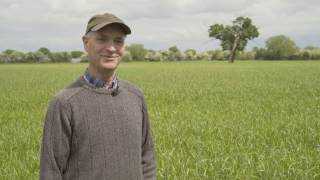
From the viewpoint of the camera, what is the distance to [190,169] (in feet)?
20.8

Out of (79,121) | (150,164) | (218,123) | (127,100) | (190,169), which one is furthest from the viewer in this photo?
(218,123)

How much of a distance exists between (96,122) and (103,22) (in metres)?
0.73

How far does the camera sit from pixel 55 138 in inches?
112

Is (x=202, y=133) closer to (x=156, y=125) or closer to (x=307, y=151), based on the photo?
(x=156, y=125)

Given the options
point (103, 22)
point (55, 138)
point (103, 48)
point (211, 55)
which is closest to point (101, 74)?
point (103, 48)

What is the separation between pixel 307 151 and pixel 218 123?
3.31m

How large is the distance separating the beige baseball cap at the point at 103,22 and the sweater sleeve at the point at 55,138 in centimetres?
60

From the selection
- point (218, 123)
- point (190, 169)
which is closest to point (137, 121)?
point (190, 169)

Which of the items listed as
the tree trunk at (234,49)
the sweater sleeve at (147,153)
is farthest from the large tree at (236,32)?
the sweater sleeve at (147,153)

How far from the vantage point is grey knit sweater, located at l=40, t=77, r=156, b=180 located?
9.41ft

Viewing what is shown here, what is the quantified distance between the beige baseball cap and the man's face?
6 centimetres

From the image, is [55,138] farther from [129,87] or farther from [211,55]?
[211,55]

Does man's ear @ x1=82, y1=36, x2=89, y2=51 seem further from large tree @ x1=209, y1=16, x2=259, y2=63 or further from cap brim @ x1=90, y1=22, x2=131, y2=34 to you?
large tree @ x1=209, y1=16, x2=259, y2=63

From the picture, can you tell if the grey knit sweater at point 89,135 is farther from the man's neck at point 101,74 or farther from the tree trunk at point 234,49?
the tree trunk at point 234,49
